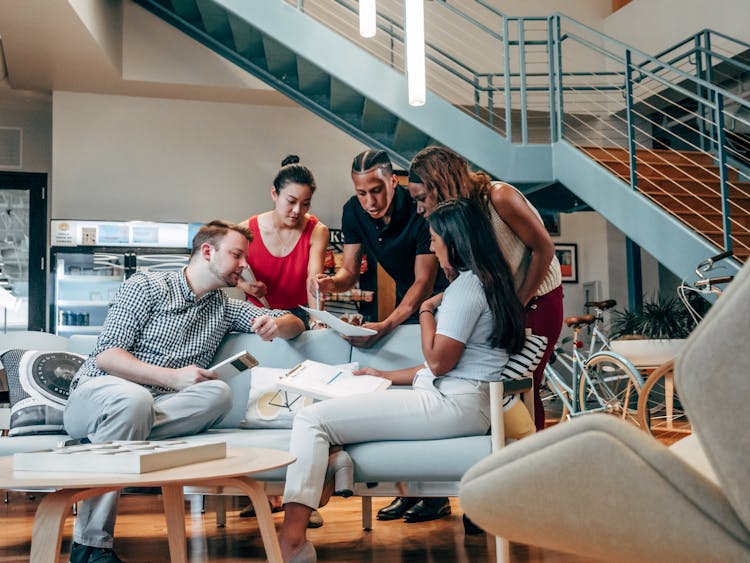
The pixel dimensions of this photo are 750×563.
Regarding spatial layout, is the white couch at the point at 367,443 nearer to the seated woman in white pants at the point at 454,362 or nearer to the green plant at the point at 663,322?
the seated woman in white pants at the point at 454,362

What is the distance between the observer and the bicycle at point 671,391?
8.79 feet

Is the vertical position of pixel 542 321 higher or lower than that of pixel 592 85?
lower

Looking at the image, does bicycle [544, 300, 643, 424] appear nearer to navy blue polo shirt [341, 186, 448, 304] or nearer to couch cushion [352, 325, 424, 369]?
navy blue polo shirt [341, 186, 448, 304]

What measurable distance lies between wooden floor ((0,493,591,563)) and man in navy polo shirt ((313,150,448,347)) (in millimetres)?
716

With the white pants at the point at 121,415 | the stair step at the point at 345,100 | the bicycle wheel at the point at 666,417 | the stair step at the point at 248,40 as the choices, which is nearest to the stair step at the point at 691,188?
the bicycle wheel at the point at 666,417

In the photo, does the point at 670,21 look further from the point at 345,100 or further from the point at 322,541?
the point at 322,541

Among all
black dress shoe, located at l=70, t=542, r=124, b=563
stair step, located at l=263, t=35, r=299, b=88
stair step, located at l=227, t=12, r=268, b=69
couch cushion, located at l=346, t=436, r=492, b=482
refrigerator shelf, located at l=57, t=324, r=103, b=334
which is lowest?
black dress shoe, located at l=70, t=542, r=124, b=563

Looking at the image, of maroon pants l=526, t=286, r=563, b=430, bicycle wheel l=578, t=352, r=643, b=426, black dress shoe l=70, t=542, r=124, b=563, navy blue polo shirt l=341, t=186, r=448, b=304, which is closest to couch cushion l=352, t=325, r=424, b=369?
Answer: navy blue polo shirt l=341, t=186, r=448, b=304

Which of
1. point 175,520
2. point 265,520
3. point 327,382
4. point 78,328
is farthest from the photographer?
point 78,328

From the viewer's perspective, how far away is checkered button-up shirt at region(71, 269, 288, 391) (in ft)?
9.53

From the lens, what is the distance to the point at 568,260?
972 centimetres

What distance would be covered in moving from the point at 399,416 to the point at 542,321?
74cm

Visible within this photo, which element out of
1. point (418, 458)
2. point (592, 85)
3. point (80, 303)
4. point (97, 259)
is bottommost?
point (418, 458)

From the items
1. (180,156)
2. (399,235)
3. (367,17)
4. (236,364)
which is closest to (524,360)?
(236,364)
